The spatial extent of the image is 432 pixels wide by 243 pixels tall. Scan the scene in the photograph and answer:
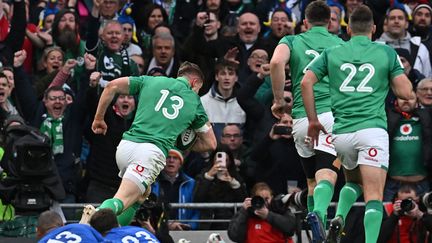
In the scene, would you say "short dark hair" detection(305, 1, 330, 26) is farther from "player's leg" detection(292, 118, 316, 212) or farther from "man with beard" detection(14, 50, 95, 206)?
"man with beard" detection(14, 50, 95, 206)

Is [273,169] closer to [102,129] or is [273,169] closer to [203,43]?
[203,43]

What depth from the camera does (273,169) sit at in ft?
66.6

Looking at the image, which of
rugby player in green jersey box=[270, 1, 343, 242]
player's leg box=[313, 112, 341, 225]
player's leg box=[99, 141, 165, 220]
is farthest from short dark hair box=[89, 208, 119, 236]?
player's leg box=[313, 112, 341, 225]

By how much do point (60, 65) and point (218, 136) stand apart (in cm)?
253

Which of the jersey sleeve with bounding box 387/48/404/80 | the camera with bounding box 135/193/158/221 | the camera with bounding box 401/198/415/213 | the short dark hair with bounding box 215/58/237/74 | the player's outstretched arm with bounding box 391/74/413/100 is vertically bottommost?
the camera with bounding box 135/193/158/221

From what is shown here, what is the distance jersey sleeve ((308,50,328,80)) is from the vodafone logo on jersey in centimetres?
414

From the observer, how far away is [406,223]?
60.3ft

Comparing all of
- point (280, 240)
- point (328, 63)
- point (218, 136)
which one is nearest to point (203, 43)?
point (218, 136)

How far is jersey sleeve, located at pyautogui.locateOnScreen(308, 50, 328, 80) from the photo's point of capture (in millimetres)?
15883

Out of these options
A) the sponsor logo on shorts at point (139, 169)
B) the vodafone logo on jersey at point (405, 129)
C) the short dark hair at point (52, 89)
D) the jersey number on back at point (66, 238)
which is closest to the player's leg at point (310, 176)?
the sponsor logo on shorts at point (139, 169)

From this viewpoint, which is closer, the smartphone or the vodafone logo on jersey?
the smartphone

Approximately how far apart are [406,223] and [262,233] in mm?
1695

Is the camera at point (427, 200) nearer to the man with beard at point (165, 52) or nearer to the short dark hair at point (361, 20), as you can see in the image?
the short dark hair at point (361, 20)

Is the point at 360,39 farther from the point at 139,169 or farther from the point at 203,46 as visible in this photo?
the point at 203,46
